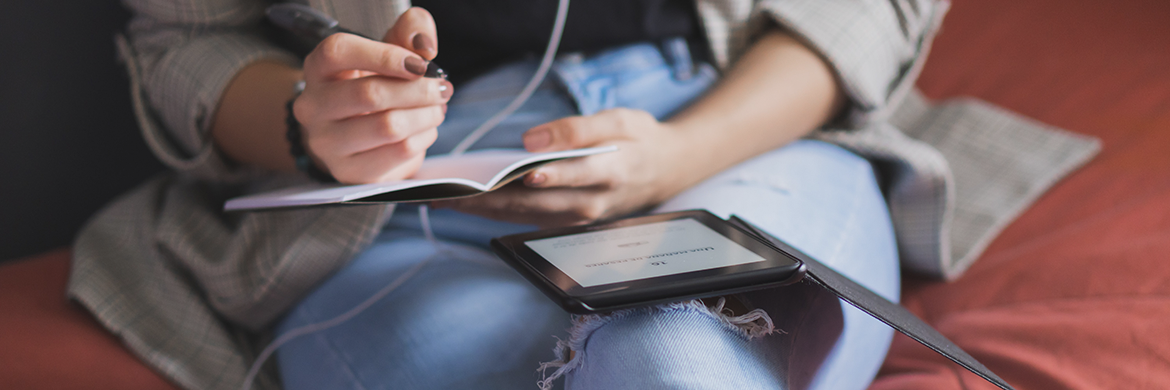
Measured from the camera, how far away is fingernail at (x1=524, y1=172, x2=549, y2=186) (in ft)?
1.41

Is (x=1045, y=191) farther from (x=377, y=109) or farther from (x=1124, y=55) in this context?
(x=377, y=109)

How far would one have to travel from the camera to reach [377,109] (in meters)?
0.40

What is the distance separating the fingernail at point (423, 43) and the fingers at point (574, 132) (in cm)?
11

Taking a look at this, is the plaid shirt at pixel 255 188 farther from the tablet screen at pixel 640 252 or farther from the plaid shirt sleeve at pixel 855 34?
the tablet screen at pixel 640 252

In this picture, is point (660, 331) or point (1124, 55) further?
point (1124, 55)

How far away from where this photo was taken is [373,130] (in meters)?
0.41

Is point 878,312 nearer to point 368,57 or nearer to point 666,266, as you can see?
point 666,266

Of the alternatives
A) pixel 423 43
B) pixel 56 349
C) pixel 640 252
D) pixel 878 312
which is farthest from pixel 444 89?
pixel 56 349

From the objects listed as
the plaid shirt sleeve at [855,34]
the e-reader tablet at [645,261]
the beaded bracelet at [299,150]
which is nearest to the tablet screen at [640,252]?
the e-reader tablet at [645,261]

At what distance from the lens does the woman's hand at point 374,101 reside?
1.26ft

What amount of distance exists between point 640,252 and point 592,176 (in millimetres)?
129

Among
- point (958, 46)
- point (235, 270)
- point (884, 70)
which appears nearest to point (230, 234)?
point (235, 270)

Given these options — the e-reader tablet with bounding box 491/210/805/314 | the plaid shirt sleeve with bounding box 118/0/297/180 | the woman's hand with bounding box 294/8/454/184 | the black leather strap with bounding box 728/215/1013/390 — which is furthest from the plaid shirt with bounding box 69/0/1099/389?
the black leather strap with bounding box 728/215/1013/390

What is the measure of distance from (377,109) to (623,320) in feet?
0.67
